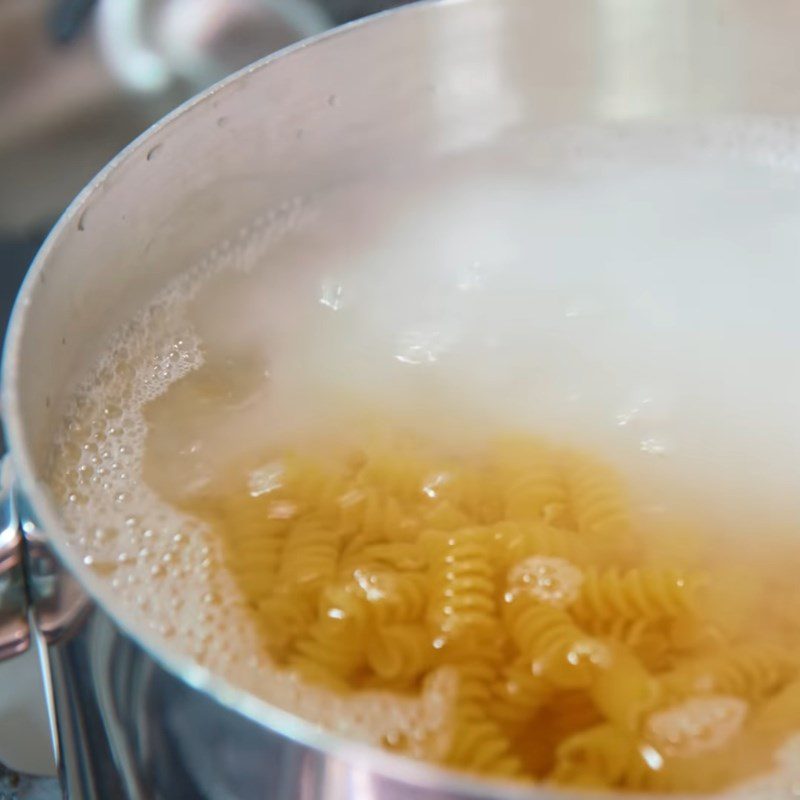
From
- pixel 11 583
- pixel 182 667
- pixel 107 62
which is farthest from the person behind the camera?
pixel 107 62

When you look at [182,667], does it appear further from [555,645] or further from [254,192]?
[254,192]

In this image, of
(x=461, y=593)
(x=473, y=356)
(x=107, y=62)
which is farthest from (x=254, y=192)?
(x=107, y=62)

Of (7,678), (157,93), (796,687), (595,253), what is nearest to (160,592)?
(7,678)

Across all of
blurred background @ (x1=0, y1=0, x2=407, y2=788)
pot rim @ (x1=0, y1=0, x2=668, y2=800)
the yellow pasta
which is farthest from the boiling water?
blurred background @ (x1=0, y1=0, x2=407, y2=788)

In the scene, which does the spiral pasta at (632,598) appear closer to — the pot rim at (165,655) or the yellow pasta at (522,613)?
the yellow pasta at (522,613)

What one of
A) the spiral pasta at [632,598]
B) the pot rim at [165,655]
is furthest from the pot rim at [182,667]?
the spiral pasta at [632,598]

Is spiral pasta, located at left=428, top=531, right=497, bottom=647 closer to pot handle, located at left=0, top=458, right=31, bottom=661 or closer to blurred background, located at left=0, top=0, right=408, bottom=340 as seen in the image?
pot handle, located at left=0, top=458, right=31, bottom=661

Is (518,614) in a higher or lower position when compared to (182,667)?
lower
